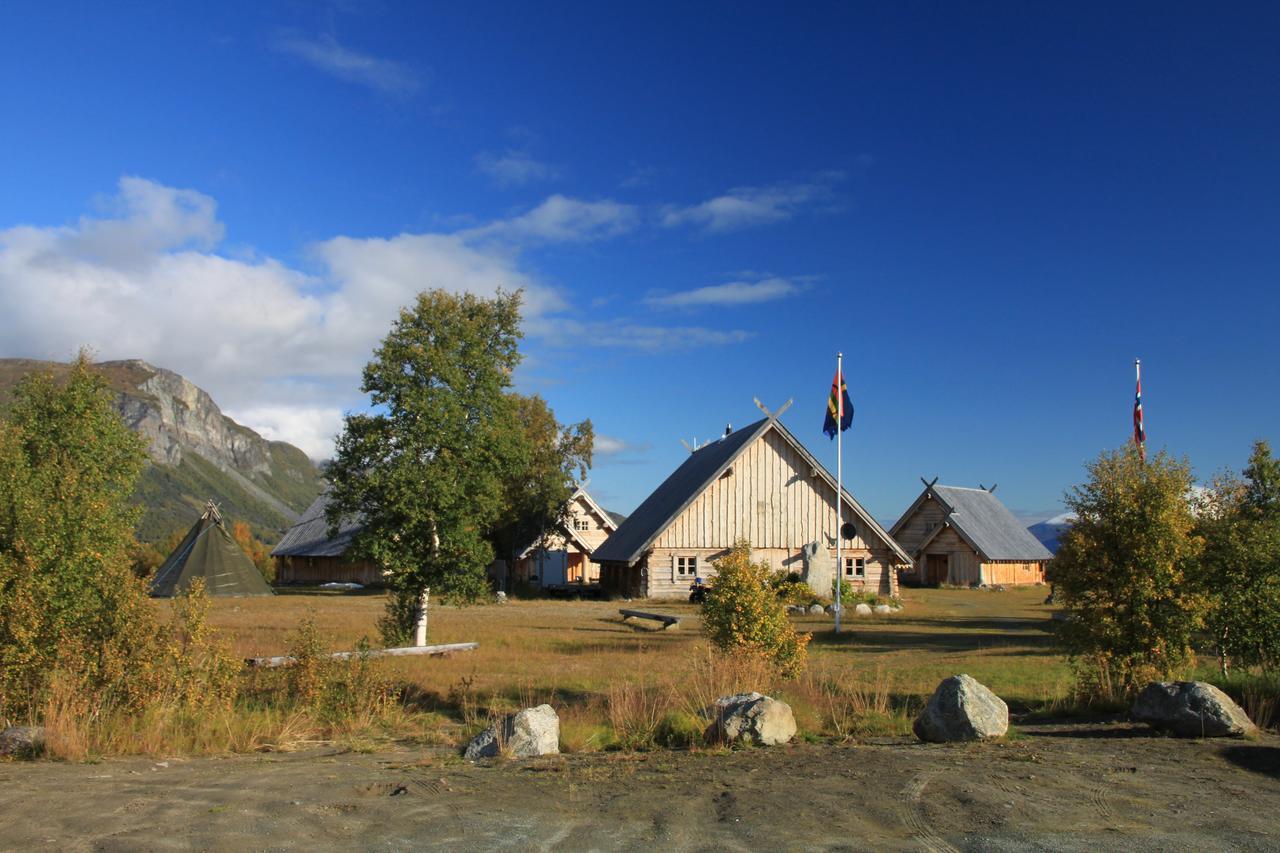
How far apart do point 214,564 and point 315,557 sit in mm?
19629

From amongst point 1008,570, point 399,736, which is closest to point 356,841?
point 399,736

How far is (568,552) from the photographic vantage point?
58.0m

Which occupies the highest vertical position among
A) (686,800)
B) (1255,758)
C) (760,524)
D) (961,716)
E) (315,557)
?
(760,524)

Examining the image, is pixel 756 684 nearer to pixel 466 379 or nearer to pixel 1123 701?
pixel 1123 701

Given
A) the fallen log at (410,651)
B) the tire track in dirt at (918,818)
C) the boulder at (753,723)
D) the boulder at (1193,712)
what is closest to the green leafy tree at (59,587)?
the fallen log at (410,651)

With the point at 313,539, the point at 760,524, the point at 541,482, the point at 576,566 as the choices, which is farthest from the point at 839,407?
the point at 313,539

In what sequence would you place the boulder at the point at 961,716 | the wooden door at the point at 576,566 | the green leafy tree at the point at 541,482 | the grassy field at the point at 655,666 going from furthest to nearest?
the wooden door at the point at 576,566, the green leafy tree at the point at 541,482, the grassy field at the point at 655,666, the boulder at the point at 961,716

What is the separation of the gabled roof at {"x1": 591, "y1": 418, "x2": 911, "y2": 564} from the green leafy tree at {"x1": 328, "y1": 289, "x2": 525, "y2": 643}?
19.6 metres

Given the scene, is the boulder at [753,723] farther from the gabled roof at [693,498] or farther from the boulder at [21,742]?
the gabled roof at [693,498]

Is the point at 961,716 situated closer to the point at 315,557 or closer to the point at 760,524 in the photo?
the point at 760,524

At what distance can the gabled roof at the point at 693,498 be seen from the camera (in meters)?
40.2

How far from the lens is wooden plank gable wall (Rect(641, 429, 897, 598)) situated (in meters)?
40.6

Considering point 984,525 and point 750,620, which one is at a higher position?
point 984,525

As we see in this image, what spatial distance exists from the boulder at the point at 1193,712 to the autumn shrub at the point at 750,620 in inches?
185
